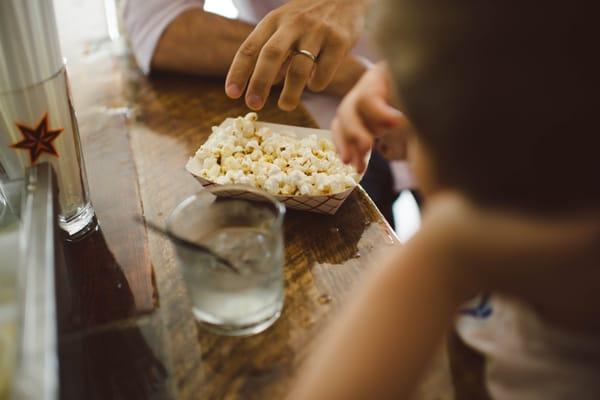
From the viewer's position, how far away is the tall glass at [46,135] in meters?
0.56

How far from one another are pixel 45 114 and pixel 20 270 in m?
0.22

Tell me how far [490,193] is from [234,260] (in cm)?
29

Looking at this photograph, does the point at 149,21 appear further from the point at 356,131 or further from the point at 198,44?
A: the point at 356,131

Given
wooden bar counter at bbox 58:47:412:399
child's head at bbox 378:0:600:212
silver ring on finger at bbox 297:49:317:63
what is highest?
child's head at bbox 378:0:600:212

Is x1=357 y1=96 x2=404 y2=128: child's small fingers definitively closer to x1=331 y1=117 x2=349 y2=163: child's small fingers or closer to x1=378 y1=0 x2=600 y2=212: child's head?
x1=331 y1=117 x2=349 y2=163: child's small fingers

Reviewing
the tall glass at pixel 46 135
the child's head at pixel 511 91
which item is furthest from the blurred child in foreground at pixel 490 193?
the tall glass at pixel 46 135

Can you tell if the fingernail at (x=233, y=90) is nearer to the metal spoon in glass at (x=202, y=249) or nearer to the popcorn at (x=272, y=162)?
the popcorn at (x=272, y=162)

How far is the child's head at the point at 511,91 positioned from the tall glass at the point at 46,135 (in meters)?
0.42

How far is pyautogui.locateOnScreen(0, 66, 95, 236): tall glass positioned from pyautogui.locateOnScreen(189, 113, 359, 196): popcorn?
165 mm

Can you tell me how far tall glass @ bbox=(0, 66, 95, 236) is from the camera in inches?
22.1

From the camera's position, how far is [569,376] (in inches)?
15.8

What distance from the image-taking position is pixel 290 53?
0.81 m

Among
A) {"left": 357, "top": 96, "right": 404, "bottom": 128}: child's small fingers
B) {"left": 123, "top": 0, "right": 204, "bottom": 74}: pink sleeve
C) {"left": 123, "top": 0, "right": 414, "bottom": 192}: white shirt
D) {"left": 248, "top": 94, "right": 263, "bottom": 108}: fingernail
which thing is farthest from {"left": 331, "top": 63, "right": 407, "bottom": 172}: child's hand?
{"left": 123, "top": 0, "right": 204, "bottom": 74}: pink sleeve

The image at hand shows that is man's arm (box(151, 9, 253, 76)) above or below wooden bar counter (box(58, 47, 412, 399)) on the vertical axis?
above
